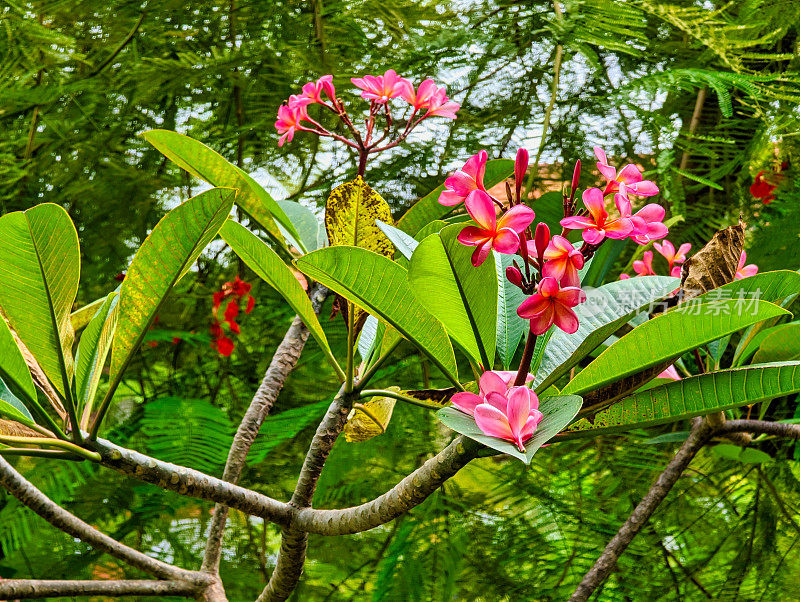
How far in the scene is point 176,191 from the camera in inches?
47.1

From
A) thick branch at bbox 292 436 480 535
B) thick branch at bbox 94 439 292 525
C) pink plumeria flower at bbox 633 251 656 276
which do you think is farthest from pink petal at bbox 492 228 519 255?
pink plumeria flower at bbox 633 251 656 276

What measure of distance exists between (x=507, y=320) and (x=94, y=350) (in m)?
0.32

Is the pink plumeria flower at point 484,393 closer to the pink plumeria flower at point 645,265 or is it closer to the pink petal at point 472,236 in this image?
the pink petal at point 472,236

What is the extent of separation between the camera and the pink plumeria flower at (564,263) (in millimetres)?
353

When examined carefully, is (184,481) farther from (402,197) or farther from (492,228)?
(402,197)

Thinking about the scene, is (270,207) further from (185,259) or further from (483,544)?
(483,544)

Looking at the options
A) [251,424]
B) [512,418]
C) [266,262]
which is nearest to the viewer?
[512,418]

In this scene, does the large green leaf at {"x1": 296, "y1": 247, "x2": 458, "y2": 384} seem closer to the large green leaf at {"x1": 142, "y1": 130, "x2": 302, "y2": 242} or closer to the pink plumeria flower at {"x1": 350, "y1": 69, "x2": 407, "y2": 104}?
the large green leaf at {"x1": 142, "y1": 130, "x2": 302, "y2": 242}

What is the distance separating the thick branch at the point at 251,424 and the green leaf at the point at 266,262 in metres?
0.19

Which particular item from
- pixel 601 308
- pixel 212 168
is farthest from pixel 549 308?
pixel 212 168

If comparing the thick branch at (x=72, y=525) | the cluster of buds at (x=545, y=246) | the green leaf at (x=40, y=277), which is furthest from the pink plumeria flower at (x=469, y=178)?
the thick branch at (x=72, y=525)

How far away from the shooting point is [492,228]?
0.36 meters

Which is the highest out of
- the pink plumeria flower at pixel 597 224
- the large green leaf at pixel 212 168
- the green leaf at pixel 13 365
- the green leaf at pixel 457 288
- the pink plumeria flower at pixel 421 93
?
the pink plumeria flower at pixel 421 93

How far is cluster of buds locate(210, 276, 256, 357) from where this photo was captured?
3.28 feet
